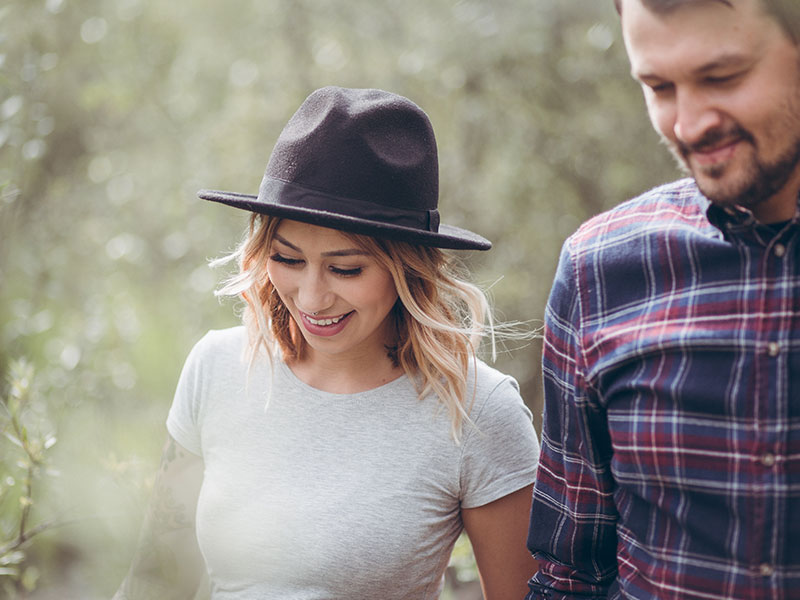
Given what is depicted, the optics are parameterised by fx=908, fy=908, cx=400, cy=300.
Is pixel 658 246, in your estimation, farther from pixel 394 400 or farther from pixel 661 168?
pixel 661 168

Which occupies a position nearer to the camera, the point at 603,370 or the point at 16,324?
the point at 603,370

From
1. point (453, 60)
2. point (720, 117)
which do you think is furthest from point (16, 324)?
point (720, 117)

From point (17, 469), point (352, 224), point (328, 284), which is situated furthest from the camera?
point (17, 469)

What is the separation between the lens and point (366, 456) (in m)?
1.98

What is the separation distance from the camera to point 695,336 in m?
1.43

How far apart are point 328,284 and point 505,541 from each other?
0.67 meters

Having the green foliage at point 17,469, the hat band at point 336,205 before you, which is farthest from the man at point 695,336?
the green foliage at point 17,469

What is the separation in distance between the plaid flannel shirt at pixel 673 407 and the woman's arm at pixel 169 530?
0.92 m

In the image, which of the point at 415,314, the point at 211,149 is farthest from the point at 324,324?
the point at 211,149

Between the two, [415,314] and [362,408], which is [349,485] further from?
[415,314]

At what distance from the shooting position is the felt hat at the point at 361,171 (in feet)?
6.09

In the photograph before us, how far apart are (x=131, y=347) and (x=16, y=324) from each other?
0.82m

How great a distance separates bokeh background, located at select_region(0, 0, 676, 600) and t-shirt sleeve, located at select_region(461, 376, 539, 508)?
5.58 feet

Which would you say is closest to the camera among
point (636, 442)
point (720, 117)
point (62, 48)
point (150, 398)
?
point (720, 117)
